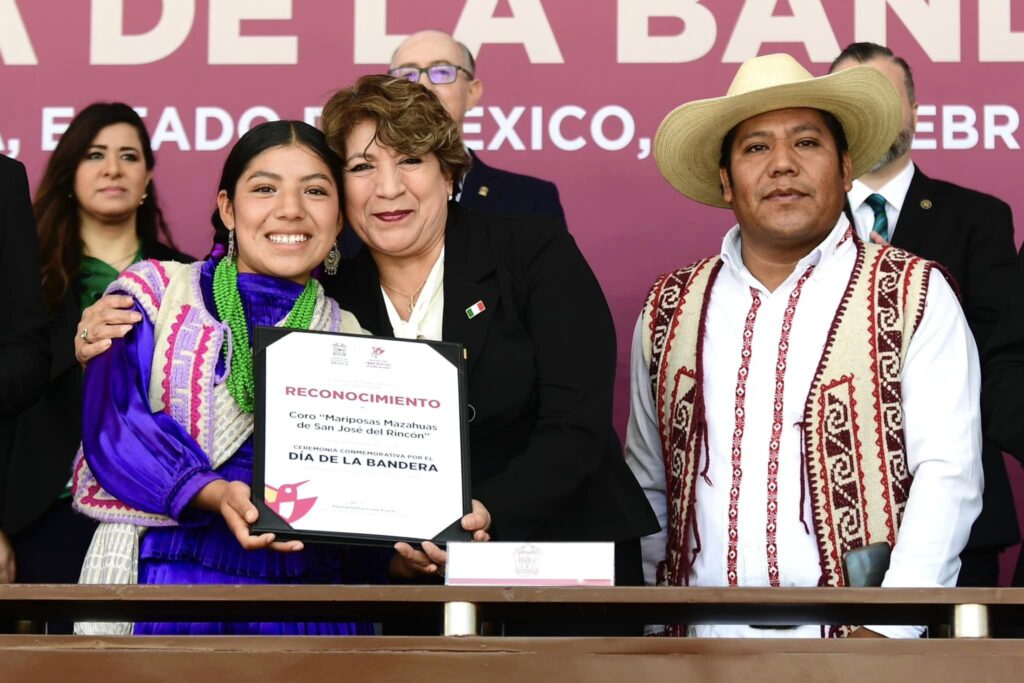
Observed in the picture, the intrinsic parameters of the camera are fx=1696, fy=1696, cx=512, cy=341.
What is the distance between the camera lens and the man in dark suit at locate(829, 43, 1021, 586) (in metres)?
3.98

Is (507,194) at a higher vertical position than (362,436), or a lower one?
higher

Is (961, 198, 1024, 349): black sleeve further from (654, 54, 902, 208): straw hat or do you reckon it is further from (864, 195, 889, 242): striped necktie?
(654, 54, 902, 208): straw hat

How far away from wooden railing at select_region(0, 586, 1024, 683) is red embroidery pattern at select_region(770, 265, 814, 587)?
2.92 ft

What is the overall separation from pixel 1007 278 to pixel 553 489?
1.56 m

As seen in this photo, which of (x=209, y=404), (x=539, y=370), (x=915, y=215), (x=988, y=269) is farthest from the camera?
(x=915, y=215)

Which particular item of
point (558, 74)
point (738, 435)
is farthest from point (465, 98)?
point (738, 435)

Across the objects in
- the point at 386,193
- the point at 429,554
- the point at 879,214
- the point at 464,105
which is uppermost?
the point at 464,105

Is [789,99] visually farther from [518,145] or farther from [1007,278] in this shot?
[518,145]

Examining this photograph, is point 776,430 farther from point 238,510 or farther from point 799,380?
point 238,510

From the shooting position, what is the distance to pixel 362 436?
3.01m

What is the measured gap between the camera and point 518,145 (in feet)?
17.1

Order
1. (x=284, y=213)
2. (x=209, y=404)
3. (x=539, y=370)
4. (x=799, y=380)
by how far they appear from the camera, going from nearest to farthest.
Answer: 1. (x=209, y=404)
2. (x=284, y=213)
3. (x=539, y=370)
4. (x=799, y=380)

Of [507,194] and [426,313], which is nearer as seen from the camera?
[426,313]

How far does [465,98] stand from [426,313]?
147 centimetres
